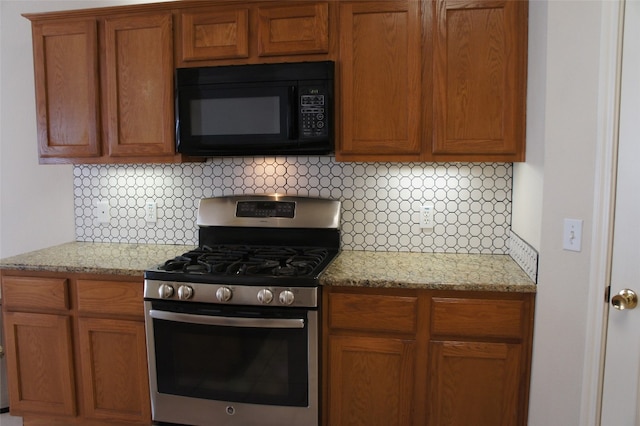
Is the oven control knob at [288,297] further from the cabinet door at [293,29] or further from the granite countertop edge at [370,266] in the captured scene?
the cabinet door at [293,29]

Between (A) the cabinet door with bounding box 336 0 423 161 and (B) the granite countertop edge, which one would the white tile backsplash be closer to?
(B) the granite countertop edge

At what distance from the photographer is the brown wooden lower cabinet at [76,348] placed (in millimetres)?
2197

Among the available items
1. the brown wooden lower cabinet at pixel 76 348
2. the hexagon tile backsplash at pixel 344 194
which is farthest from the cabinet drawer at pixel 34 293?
the hexagon tile backsplash at pixel 344 194

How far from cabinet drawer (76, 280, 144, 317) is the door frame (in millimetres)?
1890

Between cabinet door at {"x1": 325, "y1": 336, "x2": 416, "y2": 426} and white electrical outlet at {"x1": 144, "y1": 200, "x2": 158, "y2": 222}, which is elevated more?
white electrical outlet at {"x1": 144, "y1": 200, "x2": 158, "y2": 222}

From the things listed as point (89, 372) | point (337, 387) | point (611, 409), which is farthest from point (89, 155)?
point (611, 409)

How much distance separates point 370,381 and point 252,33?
1.73 meters

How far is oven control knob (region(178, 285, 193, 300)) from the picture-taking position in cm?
202

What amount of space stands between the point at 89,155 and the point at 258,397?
61.3 inches

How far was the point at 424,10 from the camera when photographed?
2094 millimetres

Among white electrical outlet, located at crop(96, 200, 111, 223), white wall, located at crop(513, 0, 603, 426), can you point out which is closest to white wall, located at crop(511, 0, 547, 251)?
white wall, located at crop(513, 0, 603, 426)

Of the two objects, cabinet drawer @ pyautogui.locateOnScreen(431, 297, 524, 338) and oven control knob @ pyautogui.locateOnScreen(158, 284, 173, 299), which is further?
oven control knob @ pyautogui.locateOnScreen(158, 284, 173, 299)

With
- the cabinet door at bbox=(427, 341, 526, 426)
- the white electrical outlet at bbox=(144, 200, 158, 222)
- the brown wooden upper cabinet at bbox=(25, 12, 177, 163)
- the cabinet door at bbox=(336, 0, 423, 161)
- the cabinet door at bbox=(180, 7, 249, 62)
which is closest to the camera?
the cabinet door at bbox=(427, 341, 526, 426)

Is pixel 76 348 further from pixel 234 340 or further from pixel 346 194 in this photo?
pixel 346 194
